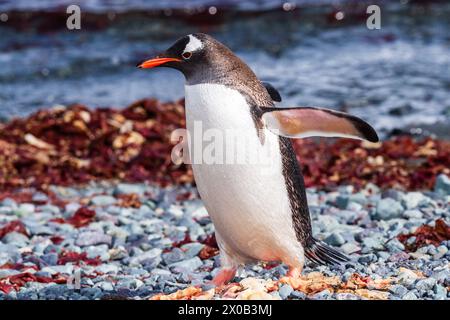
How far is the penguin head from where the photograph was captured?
4391 mm

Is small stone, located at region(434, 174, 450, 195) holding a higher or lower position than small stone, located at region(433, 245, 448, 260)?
higher

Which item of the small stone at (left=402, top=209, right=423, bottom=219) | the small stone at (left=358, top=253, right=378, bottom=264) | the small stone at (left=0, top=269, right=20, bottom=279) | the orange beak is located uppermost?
the orange beak

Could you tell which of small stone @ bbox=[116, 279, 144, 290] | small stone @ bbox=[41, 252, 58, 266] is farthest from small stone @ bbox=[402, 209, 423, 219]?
small stone @ bbox=[41, 252, 58, 266]

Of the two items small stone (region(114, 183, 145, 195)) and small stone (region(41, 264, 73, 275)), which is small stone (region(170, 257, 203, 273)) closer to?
small stone (region(41, 264, 73, 275))

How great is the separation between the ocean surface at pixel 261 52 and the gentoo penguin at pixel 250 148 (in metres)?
5.70

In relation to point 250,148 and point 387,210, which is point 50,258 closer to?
point 250,148

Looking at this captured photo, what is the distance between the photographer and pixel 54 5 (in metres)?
21.0

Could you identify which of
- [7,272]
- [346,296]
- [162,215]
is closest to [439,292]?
[346,296]

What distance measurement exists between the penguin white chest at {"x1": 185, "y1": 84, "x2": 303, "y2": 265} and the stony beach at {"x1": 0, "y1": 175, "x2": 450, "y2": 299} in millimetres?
251

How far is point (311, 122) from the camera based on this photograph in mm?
4281

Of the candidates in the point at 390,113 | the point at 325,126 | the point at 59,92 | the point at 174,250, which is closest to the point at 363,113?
the point at 390,113

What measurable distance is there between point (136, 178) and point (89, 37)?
32.6 feet

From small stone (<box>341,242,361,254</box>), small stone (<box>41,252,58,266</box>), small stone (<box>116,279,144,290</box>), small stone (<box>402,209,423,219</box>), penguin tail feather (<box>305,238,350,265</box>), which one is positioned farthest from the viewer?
small stone (<box>402,209,423,219</box>)
